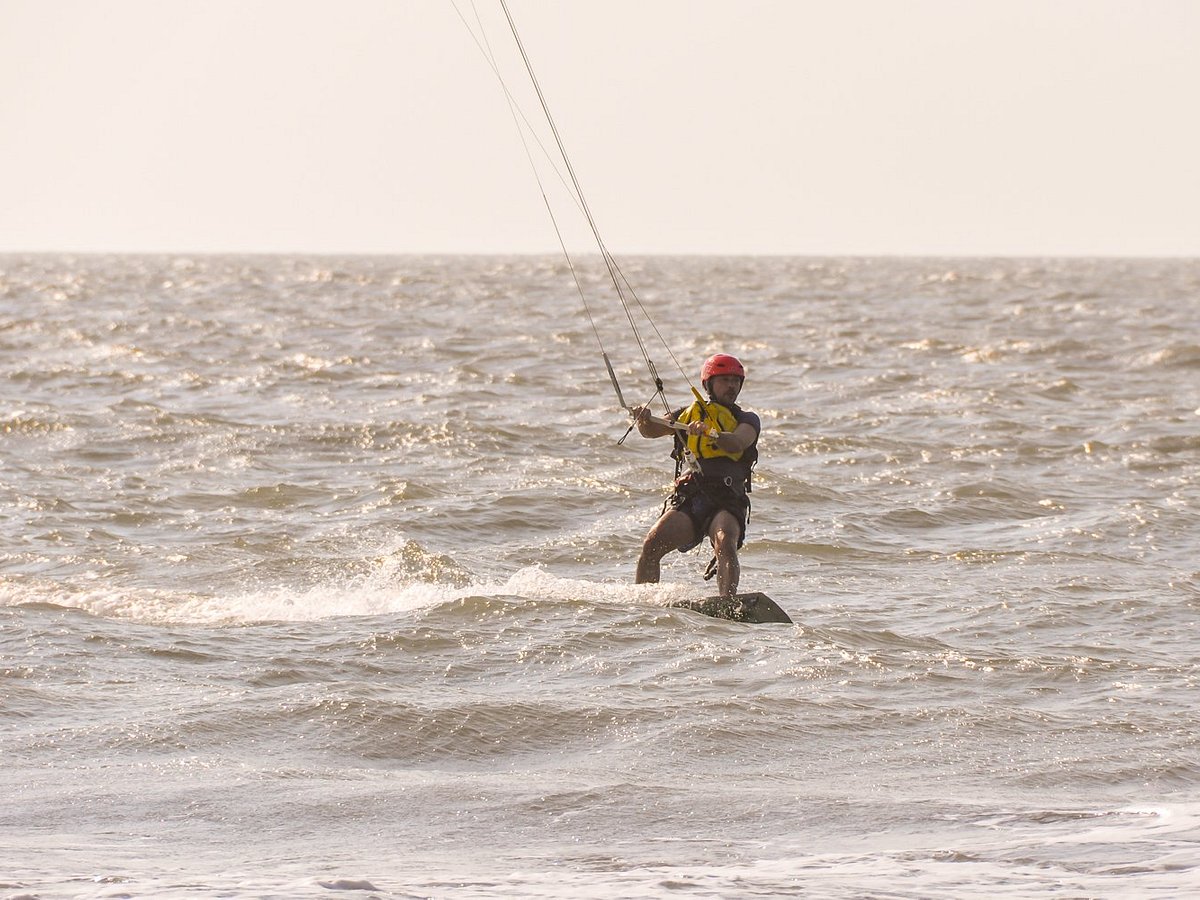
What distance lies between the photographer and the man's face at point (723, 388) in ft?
35.8

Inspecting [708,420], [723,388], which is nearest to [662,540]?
[708,420]

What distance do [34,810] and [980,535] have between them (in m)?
9.14

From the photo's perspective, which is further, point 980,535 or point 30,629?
point 980,535

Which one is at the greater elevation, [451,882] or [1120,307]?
[1120,307]

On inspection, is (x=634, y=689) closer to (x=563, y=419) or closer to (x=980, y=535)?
(x=980, y=535)

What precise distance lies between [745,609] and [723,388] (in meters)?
1.36

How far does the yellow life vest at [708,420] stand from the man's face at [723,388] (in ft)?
0.15

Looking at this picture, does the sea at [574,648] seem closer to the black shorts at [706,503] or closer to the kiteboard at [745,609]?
the kiteboard at [745,609]

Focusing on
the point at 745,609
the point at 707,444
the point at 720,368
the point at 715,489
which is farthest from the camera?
the point at 715,489

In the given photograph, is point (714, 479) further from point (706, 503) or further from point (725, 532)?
point (725, 532)

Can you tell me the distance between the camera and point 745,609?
34.5ft

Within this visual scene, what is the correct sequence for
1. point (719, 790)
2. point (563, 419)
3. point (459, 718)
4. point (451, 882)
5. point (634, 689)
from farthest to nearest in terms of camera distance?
point (563, 419) → point (634, 689) → point (459, 718) → point (719, 790) → point (451, 882)

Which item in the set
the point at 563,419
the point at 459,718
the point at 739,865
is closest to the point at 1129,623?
the point at 459,718

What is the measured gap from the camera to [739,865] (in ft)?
19.7
